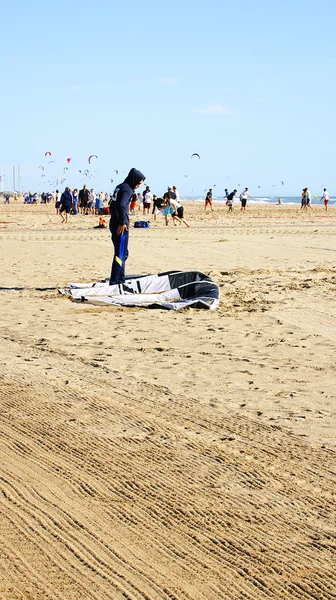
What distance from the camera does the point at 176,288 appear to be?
11367 millimetres

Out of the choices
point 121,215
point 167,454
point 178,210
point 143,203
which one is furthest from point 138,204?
point 167,454

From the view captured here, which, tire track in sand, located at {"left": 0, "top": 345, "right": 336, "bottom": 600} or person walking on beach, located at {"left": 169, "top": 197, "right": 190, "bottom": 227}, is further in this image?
person walking on beach, located at {"left": 169, "top": 197, "right": 190, "bottom": 227}

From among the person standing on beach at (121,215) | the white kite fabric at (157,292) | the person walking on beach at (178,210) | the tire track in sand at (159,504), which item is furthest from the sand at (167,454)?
the person walking on beach at (178,210)

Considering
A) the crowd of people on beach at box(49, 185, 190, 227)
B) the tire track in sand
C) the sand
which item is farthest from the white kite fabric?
the crowd of people on beach at box(49, 185, 190, 227)

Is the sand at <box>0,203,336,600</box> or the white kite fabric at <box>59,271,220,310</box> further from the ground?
the white kite fabric at <box>59,271,220,310</box>

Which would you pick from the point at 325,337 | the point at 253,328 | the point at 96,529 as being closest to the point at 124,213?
the point at 253,328

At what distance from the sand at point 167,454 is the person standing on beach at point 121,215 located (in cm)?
155

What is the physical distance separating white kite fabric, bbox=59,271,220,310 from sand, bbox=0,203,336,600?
517 mm

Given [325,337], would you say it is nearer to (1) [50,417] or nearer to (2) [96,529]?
(1) [50,417]

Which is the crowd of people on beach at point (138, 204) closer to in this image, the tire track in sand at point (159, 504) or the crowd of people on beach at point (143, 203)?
the crowd of people on beach at point (143, 203)

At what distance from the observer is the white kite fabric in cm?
1071

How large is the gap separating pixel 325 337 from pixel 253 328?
2.98ft

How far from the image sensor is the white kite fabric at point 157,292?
1071cm

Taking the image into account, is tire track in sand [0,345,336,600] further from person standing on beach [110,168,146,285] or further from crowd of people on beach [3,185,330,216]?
crowd of people on beach [3,185,330,216]
